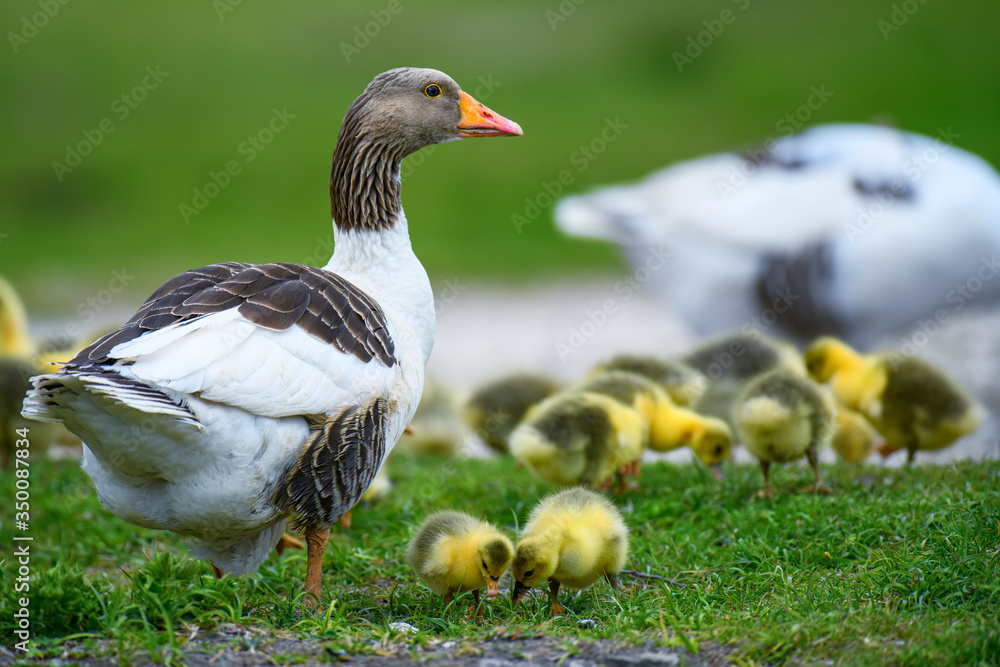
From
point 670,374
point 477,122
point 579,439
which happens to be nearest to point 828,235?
point 670,374

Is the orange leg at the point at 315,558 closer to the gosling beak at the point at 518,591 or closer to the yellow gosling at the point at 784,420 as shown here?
the gosling beak at the point at 518,591

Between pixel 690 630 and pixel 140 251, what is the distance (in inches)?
564

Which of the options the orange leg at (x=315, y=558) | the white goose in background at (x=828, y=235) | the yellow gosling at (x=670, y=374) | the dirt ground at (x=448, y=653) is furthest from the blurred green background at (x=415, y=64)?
the dirt ground at (x=448, y=653)

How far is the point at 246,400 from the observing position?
3.14 metres

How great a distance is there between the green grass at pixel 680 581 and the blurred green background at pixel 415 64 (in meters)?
9.48

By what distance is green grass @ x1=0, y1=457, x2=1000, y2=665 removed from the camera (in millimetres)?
3008

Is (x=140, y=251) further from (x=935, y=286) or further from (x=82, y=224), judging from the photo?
(x=935, y=286)

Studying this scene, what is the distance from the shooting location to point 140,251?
51.5ft

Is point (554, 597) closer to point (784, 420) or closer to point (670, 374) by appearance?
point (784, 420)

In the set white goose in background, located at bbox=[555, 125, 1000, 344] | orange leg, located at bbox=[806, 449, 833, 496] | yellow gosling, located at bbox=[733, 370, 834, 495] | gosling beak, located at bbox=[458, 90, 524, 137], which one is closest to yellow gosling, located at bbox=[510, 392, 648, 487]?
yellow gosling, located at bbox=[733, 370, 834, 495]

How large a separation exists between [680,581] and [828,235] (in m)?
4.14

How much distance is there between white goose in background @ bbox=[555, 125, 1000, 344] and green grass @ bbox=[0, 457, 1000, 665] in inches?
92.9

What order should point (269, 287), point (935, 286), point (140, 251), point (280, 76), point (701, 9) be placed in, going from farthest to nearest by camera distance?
point (701, 9), point (280, 76), point (140, 251), point (935, 286), point (269, 287)

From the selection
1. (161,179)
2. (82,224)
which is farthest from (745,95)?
(82,224)
